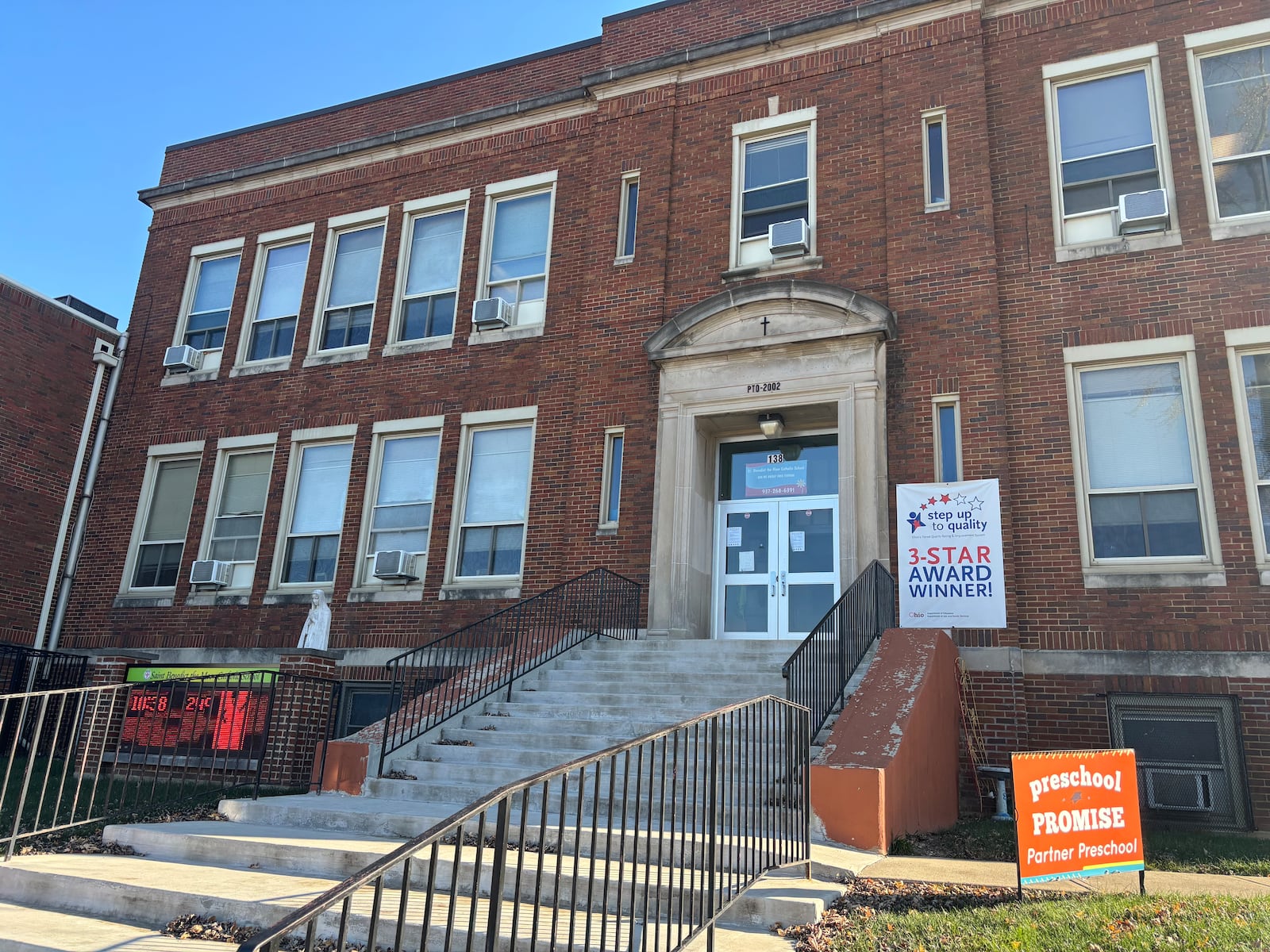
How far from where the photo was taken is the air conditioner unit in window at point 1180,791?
922 centimetres

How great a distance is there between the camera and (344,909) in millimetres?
2701

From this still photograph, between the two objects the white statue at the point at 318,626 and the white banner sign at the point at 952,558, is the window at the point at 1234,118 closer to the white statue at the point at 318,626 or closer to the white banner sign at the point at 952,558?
the white banner sign at the point at 952,558

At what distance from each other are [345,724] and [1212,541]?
1116cm

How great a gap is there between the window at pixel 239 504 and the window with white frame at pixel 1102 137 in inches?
486

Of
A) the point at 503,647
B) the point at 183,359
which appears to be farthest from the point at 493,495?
the point at 183,359

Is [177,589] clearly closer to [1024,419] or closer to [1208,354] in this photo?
[1024,419]

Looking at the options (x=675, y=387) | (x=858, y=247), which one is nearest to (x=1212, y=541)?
(x=858, y=247)

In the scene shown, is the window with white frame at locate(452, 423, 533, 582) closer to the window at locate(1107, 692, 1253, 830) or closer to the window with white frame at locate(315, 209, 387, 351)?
the window with white frame at locate(315, 209, 387, 351)

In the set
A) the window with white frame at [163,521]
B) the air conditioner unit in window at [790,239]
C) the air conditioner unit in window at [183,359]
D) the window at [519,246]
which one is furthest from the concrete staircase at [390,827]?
the air conditioner unit in window at [183,359]

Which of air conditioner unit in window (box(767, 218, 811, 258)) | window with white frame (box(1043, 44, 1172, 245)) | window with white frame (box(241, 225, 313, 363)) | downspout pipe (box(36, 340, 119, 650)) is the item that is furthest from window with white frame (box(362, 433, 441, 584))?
window with white frame (box(1043, 44, 1172, 245))

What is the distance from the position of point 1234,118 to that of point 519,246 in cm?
976

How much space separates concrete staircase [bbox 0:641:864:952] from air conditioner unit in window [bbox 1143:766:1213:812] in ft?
12.6

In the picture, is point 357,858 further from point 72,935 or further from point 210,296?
point 210,296

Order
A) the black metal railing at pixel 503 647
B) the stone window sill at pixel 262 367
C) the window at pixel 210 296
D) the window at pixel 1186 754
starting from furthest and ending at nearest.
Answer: the window at pixel 210 296 → the stone window sill at pixel 262 367 → the black metal railing at pixel 503 647 → the window at pixel 1186 754
